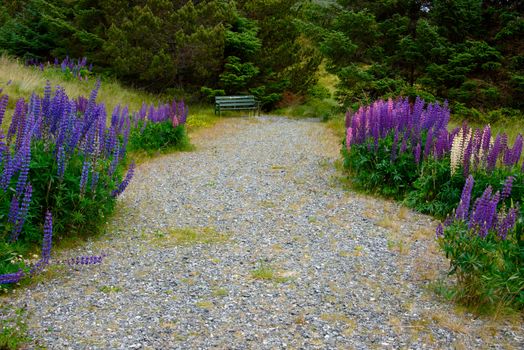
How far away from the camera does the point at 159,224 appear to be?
243 inches

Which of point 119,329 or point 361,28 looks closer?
point 119,329

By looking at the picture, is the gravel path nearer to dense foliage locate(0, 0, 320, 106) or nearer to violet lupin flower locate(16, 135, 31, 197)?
violet lupin flower locate(16, 135, 31, 197)

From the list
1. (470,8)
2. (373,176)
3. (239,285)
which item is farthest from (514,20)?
(239,285)

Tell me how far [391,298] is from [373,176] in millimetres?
3391

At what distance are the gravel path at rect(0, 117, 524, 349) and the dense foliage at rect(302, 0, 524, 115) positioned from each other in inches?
271

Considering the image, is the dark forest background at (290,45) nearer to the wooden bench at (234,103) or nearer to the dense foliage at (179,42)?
the dense foliage at (179,42)

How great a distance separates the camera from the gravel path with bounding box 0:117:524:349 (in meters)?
3.81

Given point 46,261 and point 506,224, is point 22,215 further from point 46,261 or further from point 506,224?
point 506,224

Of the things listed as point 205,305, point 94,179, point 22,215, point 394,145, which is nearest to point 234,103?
point 394,145

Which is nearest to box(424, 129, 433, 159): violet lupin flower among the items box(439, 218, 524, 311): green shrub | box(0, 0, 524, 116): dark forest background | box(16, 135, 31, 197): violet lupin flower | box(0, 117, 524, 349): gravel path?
box(0, 117, 524, 349): gravel path

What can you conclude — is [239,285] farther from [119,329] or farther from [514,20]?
[514,20]

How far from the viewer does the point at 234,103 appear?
17.4m

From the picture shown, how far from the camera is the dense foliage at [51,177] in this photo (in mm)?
4480

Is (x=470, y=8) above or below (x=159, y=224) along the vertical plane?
above
